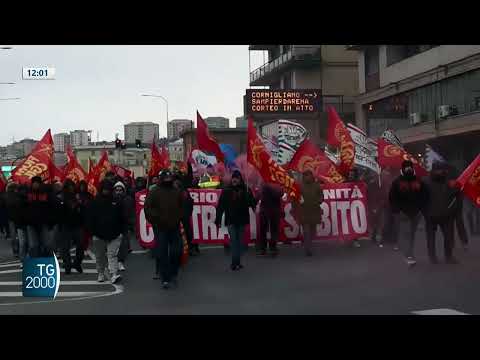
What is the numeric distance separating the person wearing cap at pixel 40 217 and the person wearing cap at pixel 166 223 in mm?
2454

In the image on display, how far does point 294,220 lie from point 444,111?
1477 centimetres

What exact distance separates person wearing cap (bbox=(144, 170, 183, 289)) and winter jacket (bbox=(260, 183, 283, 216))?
3208 millimetres

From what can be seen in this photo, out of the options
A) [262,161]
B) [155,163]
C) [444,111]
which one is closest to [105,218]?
[262,161]

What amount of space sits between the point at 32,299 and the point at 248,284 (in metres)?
3.06

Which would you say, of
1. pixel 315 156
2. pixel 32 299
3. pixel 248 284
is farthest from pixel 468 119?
pixel 32 299

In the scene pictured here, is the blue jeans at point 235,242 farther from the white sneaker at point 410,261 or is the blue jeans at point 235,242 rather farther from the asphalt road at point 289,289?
the white sneaker at point 410,261

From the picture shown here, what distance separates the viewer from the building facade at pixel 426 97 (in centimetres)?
2548

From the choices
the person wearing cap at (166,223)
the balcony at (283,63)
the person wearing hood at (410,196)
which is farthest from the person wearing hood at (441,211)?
the balcony at (283,63)

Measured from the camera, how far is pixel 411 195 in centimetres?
1078

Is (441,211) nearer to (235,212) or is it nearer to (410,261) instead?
(410,261)

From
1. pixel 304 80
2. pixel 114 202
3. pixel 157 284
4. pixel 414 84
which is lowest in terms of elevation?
pixel 157 284
